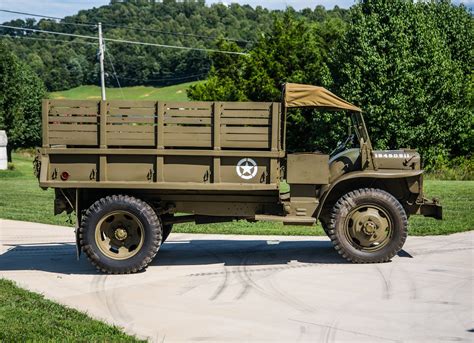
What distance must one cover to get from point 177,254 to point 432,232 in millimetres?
4856

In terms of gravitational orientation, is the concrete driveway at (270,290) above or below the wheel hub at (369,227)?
below

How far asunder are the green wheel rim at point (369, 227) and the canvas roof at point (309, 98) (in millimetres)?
1495

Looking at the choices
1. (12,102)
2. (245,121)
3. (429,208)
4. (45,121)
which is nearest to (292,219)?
(245,121)

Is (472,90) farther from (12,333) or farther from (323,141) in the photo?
(12,333)

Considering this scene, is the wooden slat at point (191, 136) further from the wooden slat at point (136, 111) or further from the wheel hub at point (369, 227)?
the wheel hub at point (369, 227)

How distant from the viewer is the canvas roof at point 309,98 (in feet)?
33.4

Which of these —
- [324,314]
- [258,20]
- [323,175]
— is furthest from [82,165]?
[258,20]

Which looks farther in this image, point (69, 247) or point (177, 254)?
point (69, 247)

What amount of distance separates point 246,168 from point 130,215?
1747mm

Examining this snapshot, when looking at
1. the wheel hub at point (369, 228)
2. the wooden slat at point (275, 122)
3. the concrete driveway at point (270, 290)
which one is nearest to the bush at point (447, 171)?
the concrete driveway at point (270, 290)

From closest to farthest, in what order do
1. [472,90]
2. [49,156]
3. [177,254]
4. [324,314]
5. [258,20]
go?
1. [324,314]
2. [49,156]
3. [177,254]
4. [472,90]
5. [258,20]

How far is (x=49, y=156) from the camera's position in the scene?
32.7 ft

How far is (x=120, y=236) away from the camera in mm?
10133

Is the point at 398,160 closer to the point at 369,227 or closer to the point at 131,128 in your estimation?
the point at 369,227
